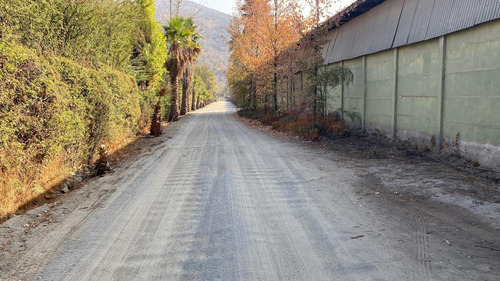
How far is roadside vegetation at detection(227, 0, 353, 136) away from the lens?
14.6 m

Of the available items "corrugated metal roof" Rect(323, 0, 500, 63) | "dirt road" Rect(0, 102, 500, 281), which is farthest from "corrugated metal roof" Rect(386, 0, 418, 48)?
"dirt road" Rect(0, 102, 500, 281)

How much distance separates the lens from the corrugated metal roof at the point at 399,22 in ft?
26.2

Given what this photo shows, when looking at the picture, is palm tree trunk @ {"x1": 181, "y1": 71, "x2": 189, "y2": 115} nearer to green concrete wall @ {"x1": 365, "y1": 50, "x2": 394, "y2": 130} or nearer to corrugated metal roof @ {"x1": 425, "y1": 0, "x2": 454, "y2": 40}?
green concrete wall @ {"x1": 365, "y1": 50, "x2": 394, "y2": 130}

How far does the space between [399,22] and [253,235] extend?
378 inches

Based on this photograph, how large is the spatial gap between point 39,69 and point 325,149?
841 centimetres

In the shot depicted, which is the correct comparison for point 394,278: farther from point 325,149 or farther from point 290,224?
point 325,149

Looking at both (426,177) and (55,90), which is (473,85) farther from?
(55,90)

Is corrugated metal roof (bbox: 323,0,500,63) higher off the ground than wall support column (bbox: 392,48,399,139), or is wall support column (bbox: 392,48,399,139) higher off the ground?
corrugated metal roof (bbox: 323,0,500,63)

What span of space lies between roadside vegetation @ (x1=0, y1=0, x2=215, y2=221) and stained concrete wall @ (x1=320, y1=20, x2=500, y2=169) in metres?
8.56

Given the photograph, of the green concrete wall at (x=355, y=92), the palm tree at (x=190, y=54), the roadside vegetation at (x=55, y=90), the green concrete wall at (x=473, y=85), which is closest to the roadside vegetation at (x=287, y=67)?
the green concrete wall at (x=355, y=92)

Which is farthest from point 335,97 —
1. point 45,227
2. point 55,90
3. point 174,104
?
point 174,104

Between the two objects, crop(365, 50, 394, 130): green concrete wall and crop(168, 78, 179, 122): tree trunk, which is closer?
crop(365, 50, 394, 130): green concrete wall

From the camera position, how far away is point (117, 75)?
418 inches

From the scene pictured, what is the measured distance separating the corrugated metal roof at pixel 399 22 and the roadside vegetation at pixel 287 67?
48.1 inches
